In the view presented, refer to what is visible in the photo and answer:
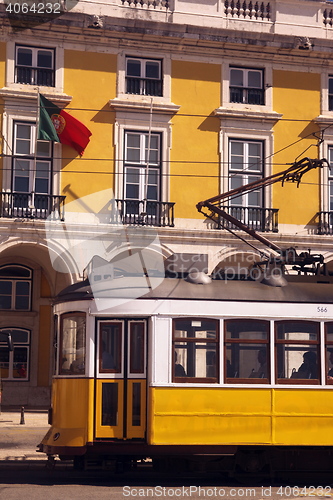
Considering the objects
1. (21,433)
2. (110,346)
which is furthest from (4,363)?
(110,346)

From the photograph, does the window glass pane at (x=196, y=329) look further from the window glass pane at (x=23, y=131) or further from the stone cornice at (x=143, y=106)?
the stone cornice at (x=143, y=106)

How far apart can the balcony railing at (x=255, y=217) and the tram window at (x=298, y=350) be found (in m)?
13.6

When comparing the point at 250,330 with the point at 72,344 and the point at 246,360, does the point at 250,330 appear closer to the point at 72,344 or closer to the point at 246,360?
the point at 246,360

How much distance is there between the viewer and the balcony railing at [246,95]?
27.4m

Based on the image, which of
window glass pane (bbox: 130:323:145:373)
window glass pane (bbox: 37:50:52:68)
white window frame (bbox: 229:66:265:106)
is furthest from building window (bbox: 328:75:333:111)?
window glass pane (bbox: 130:323:145:373)

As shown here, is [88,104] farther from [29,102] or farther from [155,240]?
[155,240]

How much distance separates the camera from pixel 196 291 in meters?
13.2

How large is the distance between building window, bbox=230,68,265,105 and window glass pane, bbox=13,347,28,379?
11.1 meters

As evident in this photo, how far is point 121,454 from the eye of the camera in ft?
41.3

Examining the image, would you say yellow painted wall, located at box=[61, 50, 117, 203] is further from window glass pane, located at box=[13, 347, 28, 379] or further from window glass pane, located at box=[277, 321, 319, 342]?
window glass pane, located at box=[277, 321, 319, 342]

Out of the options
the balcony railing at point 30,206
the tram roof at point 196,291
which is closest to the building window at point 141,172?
the balcony railing at point 30,206

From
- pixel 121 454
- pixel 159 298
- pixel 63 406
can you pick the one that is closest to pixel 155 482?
pixel 121 454

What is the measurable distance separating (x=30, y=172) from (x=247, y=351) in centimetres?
1397

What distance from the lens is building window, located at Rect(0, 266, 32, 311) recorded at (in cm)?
2845
